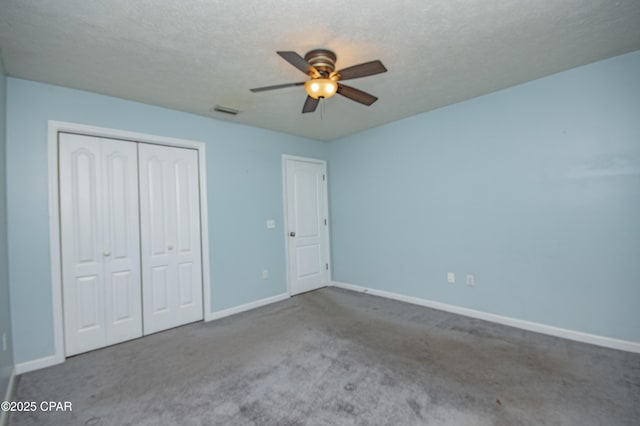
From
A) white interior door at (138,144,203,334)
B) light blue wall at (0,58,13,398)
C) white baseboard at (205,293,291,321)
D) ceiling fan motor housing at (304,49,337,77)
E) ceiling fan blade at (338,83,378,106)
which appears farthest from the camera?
white baseboard at (205,293,291,321)

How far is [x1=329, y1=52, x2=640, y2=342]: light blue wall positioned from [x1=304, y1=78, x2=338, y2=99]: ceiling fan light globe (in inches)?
80.7

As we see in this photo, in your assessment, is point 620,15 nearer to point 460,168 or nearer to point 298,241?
point 460,168

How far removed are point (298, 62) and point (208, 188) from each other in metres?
2.22

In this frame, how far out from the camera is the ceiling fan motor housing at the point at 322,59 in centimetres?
213

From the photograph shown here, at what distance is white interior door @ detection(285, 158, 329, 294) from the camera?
14.5 feet

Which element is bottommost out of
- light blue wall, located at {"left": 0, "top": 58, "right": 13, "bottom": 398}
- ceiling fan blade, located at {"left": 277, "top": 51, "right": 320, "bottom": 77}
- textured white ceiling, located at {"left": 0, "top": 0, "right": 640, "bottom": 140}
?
light blue wall, located at {"left": 0, "top": 58, "right": 13, "bottom": 398}

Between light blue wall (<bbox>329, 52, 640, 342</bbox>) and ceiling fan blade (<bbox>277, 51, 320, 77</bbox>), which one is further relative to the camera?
light blue wall (<bbox>329, 52, 640, 342</bbox>)

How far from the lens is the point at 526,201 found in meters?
2.89

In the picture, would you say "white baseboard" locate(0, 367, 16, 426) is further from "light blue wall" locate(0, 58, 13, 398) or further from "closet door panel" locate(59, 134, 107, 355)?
"closet door panel" locate(59, 134, 107, 355)

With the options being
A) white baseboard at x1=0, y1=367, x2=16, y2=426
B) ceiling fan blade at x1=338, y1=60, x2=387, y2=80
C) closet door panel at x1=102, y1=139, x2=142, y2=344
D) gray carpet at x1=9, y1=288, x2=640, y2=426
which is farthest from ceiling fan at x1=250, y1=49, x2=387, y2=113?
white baseboard at x1=0, y1=367, x2=16, y2=426

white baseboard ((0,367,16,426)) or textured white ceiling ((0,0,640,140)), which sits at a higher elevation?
textured white ceiling ((0,0,640,140))

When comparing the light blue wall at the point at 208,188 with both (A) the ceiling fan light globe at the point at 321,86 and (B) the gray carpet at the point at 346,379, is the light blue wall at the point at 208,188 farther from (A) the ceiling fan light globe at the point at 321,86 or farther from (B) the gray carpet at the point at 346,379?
(A) the ceiling fan light globe at the point at 321,86

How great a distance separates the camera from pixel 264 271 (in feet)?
13.2

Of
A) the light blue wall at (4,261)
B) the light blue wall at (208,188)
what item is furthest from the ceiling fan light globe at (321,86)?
the light blue wall at (4,261)
